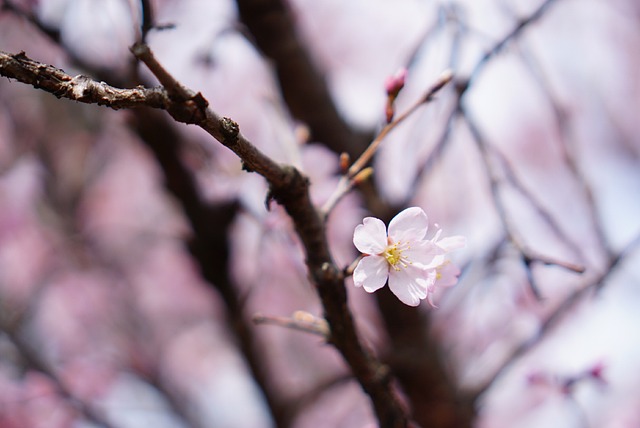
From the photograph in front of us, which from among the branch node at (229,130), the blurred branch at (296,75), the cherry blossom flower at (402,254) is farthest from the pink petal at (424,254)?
the blurred branch at (296,75)

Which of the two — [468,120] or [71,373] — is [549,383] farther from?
[71,373]

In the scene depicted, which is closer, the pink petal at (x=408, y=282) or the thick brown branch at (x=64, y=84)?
the thick brown branch at (x=64, y=84)

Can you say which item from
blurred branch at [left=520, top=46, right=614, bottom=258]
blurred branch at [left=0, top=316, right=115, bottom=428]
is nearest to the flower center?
blurred branch at [left=520, top=46, right=614, bottom=258]

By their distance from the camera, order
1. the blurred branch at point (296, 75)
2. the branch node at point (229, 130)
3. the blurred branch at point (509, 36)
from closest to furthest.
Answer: the branch node at point (229, 130) → the blurred branch at point (509, 36) → the blurred branch at point (296, 75)

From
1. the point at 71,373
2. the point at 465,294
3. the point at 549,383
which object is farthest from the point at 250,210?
the point at 71,373

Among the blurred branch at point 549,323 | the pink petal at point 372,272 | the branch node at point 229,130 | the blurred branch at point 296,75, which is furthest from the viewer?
the blurred branch at point 296,75

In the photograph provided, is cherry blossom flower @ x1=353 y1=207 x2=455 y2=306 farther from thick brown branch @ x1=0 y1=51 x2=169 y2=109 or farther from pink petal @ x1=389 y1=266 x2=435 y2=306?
thick brown branch @ x1=0 y1=51 x2=169 y2=109

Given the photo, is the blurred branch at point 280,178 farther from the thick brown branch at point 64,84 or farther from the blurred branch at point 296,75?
the blurred branch at point 296,75

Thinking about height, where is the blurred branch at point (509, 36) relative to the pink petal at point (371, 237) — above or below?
above
